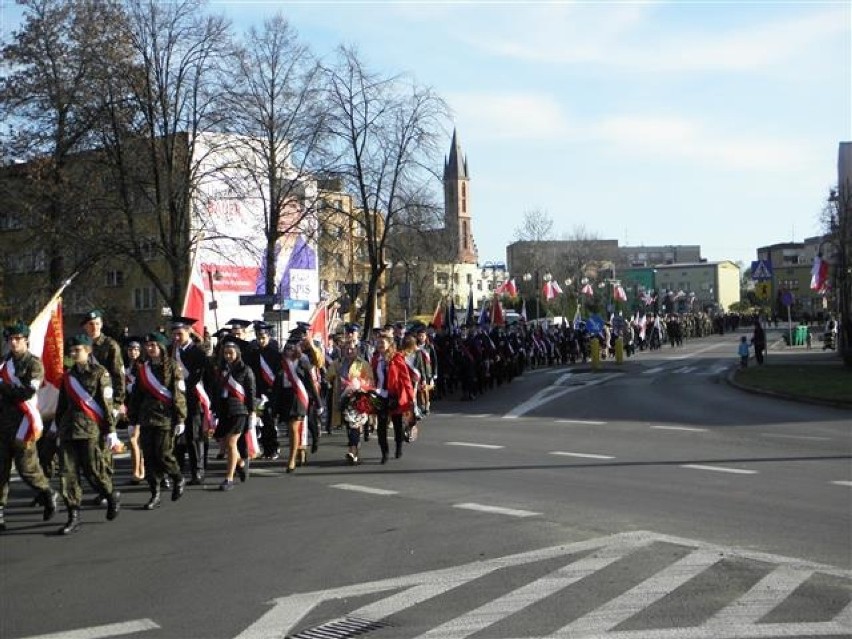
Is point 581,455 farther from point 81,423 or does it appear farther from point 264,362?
point 81,423

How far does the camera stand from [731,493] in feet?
35.3

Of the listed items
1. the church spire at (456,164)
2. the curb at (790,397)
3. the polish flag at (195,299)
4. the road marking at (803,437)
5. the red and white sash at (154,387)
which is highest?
the church spire at (456,164)

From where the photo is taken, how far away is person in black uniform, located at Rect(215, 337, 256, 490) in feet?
39.2

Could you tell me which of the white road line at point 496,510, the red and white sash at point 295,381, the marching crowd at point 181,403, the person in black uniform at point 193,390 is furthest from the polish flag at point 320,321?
the white road line at point 496,510

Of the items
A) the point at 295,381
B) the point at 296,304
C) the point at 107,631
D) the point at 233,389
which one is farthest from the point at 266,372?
the point at 296,304

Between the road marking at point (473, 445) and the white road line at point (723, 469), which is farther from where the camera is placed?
the road marking at point (473, 445)

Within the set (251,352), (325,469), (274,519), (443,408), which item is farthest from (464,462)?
(443,408)

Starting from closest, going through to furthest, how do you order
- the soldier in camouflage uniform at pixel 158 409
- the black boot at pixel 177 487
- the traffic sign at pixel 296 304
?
the soldier in camouflage uniform at pixel 158 409 → the black boot at pixel 177 487 → the traffic sign at pixel 296 304

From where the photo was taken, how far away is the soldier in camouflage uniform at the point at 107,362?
33.9 ft

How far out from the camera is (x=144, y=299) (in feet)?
220

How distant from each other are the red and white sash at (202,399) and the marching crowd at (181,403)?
0.05ft

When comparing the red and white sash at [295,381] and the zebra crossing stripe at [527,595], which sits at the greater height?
the red and white sash at [295,381]

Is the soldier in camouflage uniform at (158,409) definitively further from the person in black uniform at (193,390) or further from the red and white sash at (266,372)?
the red and white sash at (266,372)

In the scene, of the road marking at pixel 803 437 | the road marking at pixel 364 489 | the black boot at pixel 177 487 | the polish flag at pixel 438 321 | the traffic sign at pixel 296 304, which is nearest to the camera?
the black boot at pixel 177 487
